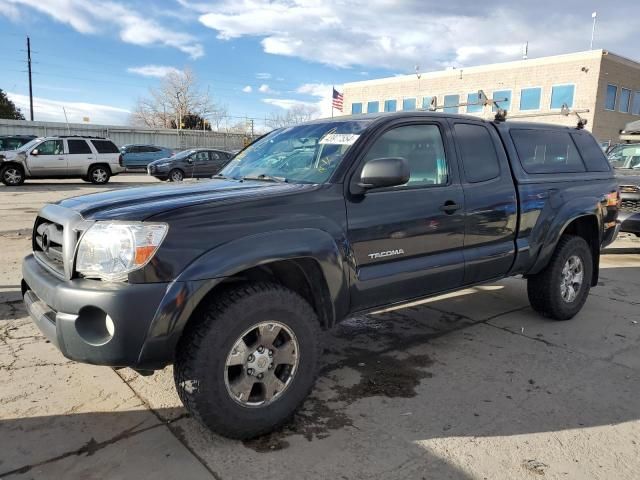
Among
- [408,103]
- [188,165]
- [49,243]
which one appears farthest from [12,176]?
[408,103]

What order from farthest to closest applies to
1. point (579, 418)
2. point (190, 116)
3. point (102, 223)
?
point (190, 116), point (579, 418), point (102, 223)

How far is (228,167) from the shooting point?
4191mm

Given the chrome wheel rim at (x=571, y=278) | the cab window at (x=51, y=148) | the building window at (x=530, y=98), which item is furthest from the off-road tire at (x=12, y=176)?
the building window at (x=530, y=98)

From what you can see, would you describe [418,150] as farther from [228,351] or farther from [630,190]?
[630,190]

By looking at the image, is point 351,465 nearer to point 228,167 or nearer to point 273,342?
point 273,342

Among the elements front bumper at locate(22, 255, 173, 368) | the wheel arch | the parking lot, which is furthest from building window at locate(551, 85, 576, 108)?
front bumper at locate(22, 255, 173, 368)

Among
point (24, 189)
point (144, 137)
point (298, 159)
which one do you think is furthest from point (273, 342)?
point (144, 137)

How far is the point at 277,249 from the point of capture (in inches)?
108

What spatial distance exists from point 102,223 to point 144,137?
38140 millimetres

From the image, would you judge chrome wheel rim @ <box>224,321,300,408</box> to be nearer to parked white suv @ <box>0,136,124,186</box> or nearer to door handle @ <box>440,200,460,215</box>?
door handle @ <box>440,200,460,215</box>

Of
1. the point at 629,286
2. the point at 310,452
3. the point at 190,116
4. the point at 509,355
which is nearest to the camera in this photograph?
the point at 310,452

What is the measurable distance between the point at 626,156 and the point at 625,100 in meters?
28.1

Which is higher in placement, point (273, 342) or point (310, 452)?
point (273, 342)

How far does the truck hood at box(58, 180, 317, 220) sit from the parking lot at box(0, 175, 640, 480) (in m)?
1.23
